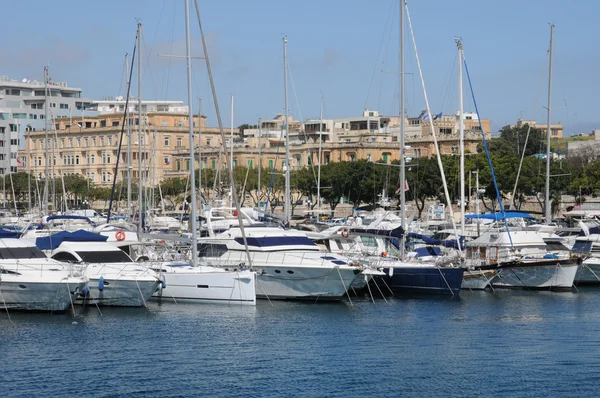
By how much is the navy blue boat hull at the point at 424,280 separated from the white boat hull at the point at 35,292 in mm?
12758

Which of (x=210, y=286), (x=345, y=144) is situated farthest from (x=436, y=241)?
(x=345, y=144)

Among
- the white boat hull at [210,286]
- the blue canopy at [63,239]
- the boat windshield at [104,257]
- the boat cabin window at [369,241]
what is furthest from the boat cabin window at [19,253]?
the boat cabin window at [369,241]

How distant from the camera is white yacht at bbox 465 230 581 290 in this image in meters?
43.8

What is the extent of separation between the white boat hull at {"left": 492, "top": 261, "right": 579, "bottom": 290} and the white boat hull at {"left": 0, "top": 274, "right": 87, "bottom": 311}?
59.3 feet

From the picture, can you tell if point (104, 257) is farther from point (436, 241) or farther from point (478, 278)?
point (436, 241)

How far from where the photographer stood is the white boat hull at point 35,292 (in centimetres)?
3394

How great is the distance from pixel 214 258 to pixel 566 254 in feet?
49.4

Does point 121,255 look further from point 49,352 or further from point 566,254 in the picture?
point 566,254

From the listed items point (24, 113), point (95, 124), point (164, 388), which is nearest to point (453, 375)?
point (164, 388)

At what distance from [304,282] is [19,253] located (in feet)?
32.3

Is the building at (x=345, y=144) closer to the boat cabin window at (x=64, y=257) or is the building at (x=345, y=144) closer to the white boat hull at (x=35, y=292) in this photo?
the boat cabin window at (x=64, y=257)

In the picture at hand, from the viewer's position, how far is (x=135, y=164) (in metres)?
105

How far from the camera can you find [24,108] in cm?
13812

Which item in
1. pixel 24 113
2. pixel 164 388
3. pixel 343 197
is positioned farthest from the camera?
pixel 24 113
